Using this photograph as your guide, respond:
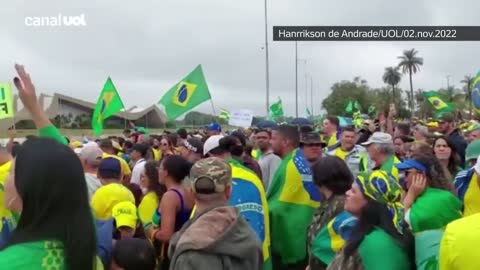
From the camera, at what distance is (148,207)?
5895mm

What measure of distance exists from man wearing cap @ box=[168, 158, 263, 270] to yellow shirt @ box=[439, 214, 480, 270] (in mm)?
1125

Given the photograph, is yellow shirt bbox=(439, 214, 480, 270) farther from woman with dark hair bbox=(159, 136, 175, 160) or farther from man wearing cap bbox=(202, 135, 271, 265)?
woman with dark hair bbox=(159, 136, 175, 160)

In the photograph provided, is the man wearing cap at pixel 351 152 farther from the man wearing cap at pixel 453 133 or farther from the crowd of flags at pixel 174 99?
the crowd of flags at pixel 174 99

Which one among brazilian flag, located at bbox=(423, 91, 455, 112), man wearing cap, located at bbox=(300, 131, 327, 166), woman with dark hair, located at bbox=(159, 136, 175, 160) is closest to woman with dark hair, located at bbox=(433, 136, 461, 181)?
man wearing cap, located at bbox=(300, 131, 327, 166)

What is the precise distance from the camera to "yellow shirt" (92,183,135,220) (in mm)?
5133

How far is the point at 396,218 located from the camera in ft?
11.5

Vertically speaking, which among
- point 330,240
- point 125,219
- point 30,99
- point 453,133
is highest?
point 30,99

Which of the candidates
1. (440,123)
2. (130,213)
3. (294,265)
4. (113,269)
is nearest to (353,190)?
(113,269)

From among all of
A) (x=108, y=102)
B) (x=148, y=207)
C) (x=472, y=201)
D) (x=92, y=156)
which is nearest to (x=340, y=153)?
(x=148, y=207)

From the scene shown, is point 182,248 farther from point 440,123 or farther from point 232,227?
point 440,123

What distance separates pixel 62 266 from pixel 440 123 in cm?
933

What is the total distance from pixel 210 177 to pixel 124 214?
60.0 inches

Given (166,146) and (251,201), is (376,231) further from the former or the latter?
(166,146)

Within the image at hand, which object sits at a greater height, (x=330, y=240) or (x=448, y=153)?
(x=448, y=153)
